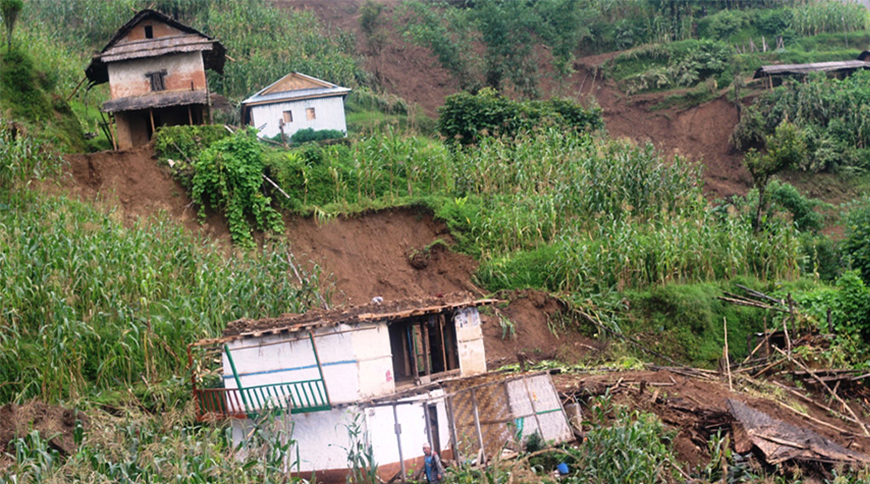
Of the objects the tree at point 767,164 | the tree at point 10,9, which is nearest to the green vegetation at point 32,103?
the tree at point 10,9

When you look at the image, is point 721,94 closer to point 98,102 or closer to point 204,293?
point 98,102

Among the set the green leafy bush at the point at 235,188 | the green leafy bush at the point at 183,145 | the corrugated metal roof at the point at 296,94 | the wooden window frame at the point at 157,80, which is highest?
the wooden window frame at the point at 157,80

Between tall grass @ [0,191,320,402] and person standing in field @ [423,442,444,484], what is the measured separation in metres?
4.80

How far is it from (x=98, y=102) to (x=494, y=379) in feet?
66.0

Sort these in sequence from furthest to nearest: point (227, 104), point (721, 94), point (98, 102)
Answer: point (721, 94) → point (98, 102) → point (227, 104)

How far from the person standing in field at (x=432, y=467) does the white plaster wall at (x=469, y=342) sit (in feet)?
5.62

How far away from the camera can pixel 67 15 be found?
3475 centimetres

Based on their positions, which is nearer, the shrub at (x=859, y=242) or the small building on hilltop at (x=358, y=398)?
the small building on hilltop at (x=358, y=398)

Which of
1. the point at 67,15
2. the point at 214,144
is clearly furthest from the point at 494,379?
the point at 67,15

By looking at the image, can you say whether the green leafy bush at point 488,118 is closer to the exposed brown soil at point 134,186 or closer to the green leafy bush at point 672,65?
the exposed brown soil at point 134,186

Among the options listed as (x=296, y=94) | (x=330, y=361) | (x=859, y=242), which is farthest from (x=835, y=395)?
(x=296, y=94)

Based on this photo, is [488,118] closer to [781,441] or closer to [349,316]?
[349,316]

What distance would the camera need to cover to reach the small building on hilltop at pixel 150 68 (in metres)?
23.2

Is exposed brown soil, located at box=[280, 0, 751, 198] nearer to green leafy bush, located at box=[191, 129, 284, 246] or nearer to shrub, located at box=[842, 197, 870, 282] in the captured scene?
shrub, located at box=[842, 197, 870, 282]
